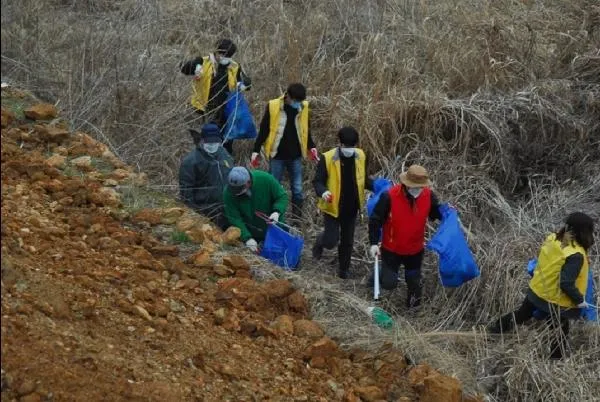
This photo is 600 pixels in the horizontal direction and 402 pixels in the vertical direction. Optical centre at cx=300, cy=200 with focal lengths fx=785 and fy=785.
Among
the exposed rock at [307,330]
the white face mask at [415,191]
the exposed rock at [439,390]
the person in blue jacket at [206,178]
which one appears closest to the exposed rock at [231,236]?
the person in blue jacket at [206,178]

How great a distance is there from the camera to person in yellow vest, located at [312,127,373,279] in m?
5.75

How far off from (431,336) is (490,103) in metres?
3.66

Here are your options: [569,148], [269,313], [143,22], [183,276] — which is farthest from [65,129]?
[569,148]

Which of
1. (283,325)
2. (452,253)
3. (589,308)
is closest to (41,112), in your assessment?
(283,325)

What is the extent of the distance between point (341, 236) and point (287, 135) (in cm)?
103

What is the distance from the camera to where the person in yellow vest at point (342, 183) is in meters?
5.75

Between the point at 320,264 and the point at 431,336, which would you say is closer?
the point at 431,336

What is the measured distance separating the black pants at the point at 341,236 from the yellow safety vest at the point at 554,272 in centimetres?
153

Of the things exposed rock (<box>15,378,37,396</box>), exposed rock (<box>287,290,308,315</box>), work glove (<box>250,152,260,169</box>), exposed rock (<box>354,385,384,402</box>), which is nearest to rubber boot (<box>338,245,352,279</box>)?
work glove (<box>250,152,260,169</box>)

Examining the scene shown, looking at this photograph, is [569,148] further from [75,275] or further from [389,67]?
[75,275]

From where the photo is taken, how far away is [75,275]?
388cm

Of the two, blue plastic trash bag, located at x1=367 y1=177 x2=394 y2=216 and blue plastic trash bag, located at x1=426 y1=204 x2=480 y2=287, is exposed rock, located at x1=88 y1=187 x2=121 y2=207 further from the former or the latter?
blue plastic trash bag, located at x1=426 y1=204 x2=480 y2=287

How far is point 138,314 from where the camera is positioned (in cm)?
384

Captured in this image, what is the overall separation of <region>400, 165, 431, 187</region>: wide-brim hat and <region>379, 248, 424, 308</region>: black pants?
602mm
